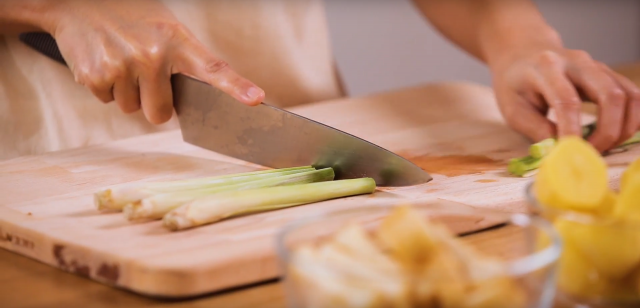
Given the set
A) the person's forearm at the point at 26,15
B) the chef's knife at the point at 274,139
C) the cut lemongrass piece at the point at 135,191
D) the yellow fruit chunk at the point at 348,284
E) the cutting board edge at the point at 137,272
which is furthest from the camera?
the person's forearm at the point at 26,15

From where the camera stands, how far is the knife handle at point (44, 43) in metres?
2.00

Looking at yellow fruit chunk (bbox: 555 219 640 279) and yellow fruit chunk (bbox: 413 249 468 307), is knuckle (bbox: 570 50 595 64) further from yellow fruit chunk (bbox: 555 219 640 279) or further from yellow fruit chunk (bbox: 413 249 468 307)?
yellow fruit chunk (bbox: 413 249 468 307)

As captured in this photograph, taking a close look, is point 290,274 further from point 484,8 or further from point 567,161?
point 484,8

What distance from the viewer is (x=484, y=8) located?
240 cm

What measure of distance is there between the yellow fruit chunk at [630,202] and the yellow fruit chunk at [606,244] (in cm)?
5

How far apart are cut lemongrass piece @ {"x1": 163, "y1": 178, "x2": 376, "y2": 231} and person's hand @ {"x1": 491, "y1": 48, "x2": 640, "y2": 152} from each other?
609 millimetres

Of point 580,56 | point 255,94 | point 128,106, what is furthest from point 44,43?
point 580,56

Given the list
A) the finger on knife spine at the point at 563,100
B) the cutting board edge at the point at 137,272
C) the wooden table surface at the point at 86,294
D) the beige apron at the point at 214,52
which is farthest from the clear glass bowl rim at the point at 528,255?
the beige apron at the point at 214,52

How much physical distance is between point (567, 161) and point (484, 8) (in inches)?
61.6

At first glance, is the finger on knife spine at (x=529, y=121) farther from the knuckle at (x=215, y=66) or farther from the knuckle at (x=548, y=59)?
the knuckle at (x=215, y=66)

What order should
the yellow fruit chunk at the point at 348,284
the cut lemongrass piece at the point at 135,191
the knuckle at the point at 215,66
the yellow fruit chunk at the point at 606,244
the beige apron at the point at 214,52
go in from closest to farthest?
the yellow fruit chunk at the point at 348,284 < the yellow fruit chunk at the point at 606,244 < the cut lemongrass piece at the point at 135,191 < the knuckle at the point at 215,66 < the beige apron at the point at 214,52

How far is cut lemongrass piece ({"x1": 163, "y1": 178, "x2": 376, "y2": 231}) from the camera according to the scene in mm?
1214

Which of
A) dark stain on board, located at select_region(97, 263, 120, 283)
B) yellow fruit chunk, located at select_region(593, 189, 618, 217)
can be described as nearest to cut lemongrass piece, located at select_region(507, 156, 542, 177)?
yellow fruit chunk, located at select_region(593, 189, 618, 217)

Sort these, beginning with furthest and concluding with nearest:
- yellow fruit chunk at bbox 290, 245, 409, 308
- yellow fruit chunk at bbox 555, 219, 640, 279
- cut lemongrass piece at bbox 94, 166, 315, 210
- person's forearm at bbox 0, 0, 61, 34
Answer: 1. person's forearm at bbox 0, 0, 61, 34
2. cut lemongrass piece at bbox 94, 166, 315, 210
3. yellow fruit chunk at bbox 555, 219, 640, 279
4. yellow fruit chunk at bbox 290, 245, 409, 308
